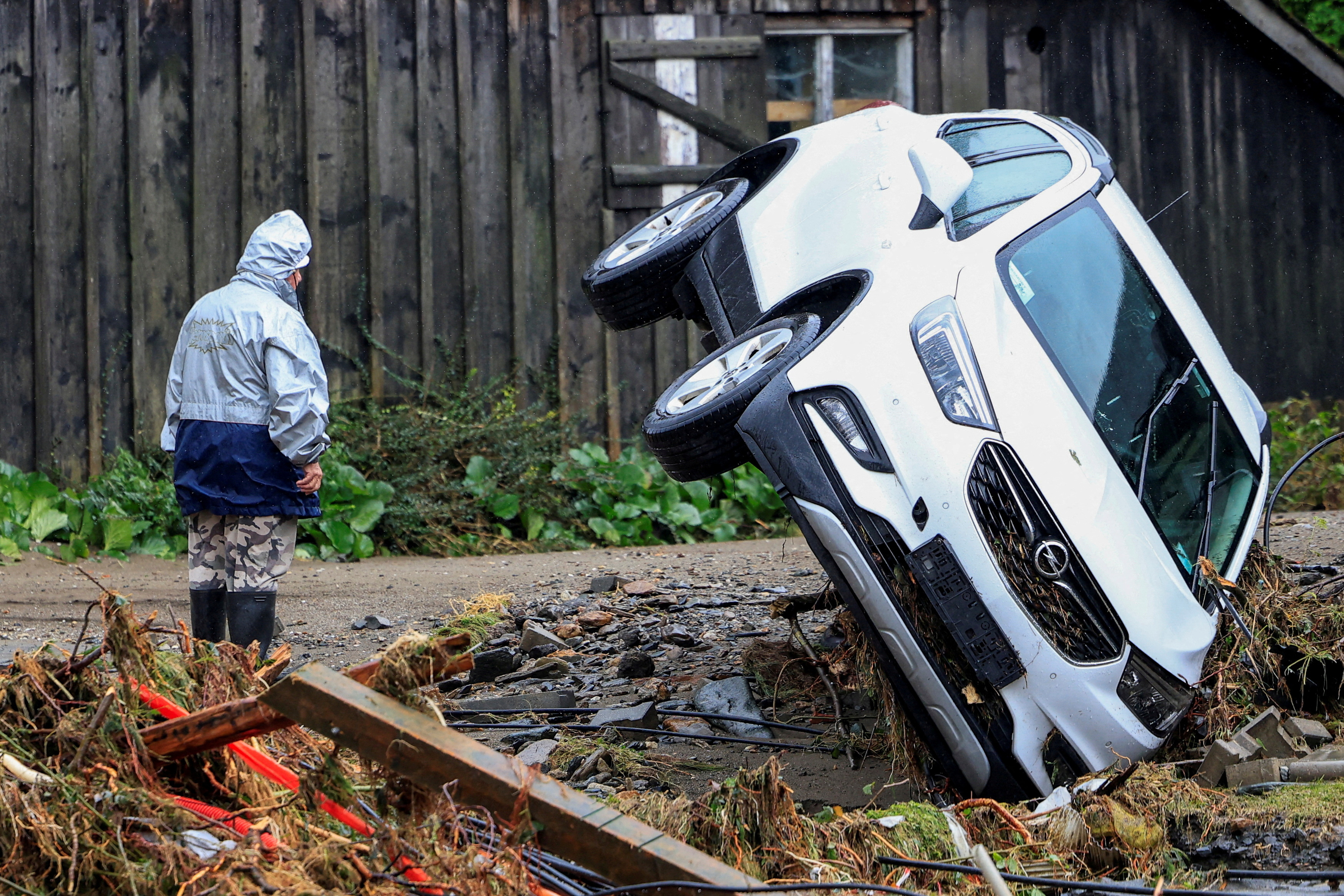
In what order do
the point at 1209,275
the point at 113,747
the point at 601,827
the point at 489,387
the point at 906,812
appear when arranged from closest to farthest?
1. the point at 601,827
2. the point at 113,747
3. the point at 906,812
4. the point at 489,387
5. the point at 1209,275

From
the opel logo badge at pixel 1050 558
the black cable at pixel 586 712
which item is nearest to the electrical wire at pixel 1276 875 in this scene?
the opel logo badge at pixel 1050 558

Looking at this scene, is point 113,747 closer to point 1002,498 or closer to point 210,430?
point 1002,498

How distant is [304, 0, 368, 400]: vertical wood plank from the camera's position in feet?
32.0

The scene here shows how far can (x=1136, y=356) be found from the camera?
4133mm

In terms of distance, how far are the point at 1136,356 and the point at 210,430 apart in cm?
372

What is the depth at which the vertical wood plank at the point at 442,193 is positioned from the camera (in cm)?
996

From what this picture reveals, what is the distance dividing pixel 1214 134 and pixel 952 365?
30.3 feet

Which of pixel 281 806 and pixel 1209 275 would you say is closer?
pixel 281 806

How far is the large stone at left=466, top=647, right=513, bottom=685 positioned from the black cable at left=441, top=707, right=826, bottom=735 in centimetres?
54

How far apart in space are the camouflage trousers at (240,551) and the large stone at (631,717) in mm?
1657

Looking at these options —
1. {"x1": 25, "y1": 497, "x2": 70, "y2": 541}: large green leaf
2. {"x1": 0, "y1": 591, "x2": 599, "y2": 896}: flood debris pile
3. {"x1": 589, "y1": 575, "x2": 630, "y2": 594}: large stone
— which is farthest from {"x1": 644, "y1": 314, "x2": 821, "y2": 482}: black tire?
{"x1": 25, "y1": 497, "x2": 70, "y2": 541}: large green leaf

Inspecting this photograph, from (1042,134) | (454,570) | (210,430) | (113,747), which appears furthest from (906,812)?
(454,570)

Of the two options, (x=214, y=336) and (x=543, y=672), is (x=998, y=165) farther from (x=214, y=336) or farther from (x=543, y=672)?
(x=214, y=336)

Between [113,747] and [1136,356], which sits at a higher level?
[1136,356]
